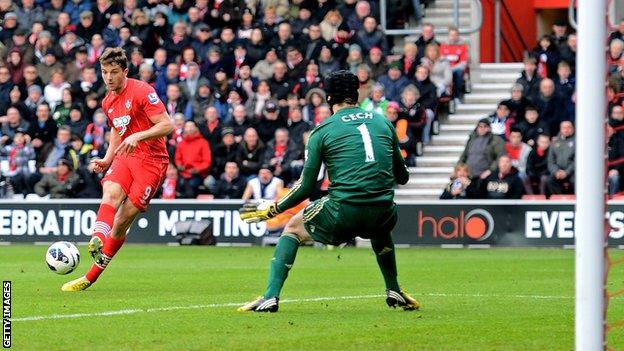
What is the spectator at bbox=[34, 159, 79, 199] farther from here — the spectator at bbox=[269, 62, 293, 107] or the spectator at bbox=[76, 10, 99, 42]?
the spectator at bbox=[76, 10, 99, 42]

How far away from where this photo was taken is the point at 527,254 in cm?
2206

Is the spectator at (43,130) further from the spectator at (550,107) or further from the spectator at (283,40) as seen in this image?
the spectator at (550,107)

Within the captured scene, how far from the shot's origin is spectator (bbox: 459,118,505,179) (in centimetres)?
2530

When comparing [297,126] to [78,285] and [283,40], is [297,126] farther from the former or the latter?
[78,285]

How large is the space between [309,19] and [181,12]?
316 centimetres

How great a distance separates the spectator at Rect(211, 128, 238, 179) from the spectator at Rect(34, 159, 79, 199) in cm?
267

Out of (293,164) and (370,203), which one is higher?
(370,203)

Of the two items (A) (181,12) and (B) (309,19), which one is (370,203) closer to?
(B) (309,19)

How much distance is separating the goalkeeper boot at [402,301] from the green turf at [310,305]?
4.4 inches

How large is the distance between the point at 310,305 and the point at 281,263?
1169 mm

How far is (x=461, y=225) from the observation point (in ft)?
79.2

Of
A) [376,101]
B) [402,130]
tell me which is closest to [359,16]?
[376,101]

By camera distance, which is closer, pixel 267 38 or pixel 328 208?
pixel 328 208

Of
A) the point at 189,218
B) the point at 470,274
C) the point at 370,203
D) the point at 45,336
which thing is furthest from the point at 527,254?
the point at 45,336
